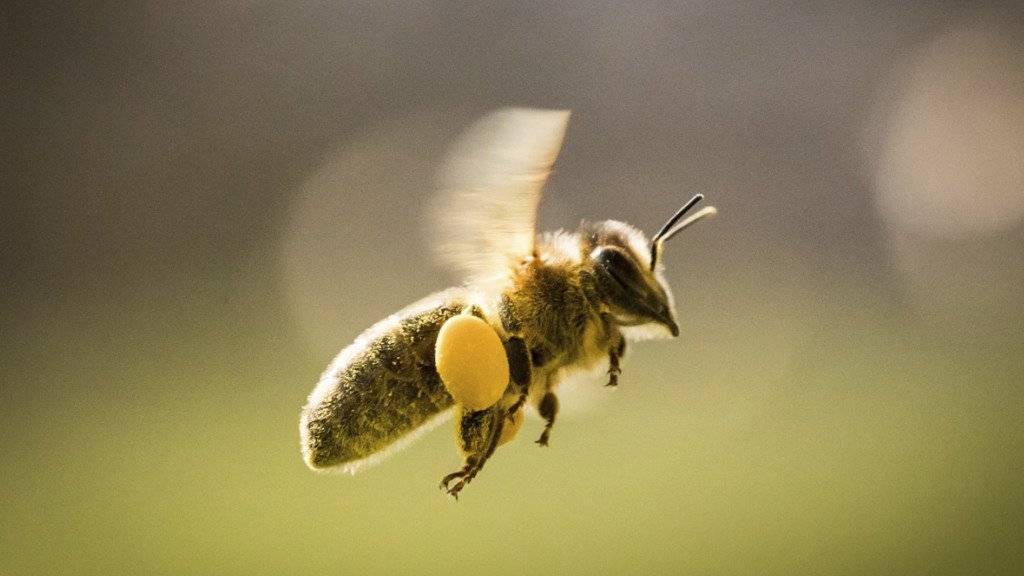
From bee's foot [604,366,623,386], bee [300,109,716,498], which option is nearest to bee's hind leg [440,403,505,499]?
bee [300,109,716,498]

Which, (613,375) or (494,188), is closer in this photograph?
(494,188)

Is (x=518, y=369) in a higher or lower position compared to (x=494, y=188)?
lower

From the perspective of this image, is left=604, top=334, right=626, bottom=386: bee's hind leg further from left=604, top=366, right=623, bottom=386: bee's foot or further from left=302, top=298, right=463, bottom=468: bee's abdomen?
left=302, top=298, right=463, bottom=468: bee's abdomen

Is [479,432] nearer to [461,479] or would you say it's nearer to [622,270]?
[461,479]

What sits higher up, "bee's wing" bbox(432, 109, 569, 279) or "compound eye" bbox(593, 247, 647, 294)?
"bee's wing" bbox(432, 109, 569, 279)

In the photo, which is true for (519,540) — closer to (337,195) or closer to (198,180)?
(337,195)

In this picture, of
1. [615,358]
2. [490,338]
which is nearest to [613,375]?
[615,358]

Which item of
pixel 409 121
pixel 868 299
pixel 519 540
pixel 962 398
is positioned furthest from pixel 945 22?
pixel 519 540
